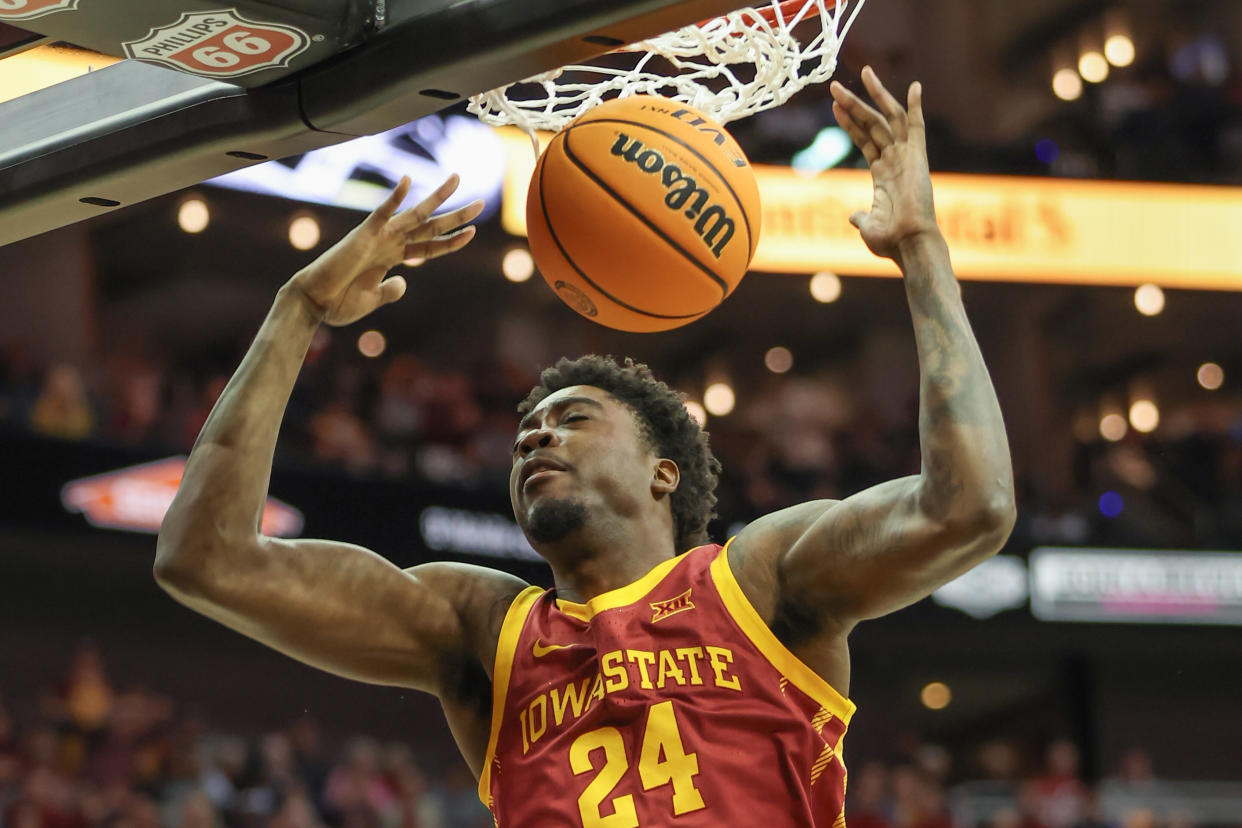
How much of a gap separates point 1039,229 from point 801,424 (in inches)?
119

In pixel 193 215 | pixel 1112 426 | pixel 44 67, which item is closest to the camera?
pixel 44 67

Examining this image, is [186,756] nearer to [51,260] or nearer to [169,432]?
[169,432]

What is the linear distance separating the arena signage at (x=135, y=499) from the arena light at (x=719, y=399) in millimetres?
6628

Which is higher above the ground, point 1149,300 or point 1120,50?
point 1120,50

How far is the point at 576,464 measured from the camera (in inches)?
136

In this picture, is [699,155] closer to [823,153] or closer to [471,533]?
[471,533]

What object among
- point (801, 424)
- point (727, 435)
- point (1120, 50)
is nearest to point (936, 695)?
point (801, 424)

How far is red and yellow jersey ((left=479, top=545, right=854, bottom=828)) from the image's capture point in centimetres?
295

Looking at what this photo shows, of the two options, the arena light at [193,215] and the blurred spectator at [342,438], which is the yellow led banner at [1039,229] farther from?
the arena light at [193,215]

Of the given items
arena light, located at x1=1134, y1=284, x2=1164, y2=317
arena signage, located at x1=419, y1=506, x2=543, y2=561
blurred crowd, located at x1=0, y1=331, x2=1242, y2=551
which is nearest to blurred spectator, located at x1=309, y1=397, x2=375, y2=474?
blurred crowd, located at x1=0, y1=331, x2=1242, y2=551

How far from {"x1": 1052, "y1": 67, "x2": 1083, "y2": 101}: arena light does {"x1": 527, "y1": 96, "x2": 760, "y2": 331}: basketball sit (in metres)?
14.7

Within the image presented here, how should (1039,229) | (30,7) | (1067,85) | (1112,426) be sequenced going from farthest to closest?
1. (1112,426)
2. (1067,85)
3. (1039,229)
4. (30,7)

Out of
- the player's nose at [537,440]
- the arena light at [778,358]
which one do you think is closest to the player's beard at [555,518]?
the player's nose at [537,440]

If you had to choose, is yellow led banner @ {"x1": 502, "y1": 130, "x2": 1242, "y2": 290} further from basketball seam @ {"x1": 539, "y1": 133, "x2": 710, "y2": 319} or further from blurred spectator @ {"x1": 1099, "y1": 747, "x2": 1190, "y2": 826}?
basketball seam @ {"x1": 539, "y1": 133, "x2": 710, "y2": 319}
